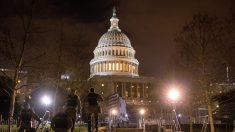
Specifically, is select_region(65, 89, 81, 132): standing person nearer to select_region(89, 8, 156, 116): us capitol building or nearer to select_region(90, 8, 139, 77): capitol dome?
select_region(89, 8, 156, 116): us capitol building

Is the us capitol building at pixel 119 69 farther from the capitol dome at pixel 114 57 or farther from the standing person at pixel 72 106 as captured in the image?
the standing person at pixel 72 106

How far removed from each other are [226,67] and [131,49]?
149 metres

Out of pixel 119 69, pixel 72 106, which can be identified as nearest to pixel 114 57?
pixel 119 69

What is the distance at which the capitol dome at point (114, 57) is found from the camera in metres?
168

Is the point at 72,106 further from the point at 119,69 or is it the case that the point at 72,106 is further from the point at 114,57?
the point at 114,57

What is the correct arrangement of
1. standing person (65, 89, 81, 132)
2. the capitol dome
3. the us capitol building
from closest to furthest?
standing person (65, 89, 81, 132) < the us capitol building < the capitol dome

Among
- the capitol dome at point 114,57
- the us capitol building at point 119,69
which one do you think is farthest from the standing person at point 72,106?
the capitol dome at point 114,57

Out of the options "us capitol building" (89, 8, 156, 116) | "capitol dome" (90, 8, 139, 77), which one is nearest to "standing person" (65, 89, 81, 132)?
"us capitol building" (89, 8, 156, 116)

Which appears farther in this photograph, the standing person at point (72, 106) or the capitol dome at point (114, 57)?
the capitol dome at point (114, 57)

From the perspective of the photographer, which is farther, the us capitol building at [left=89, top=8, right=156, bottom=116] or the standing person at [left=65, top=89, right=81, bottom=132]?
the us capitol building at [left=89, top=8, right=156, bottom=116]

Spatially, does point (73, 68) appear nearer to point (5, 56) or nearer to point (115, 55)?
point (5, 56)

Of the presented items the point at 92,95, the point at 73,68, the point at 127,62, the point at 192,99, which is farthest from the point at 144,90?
Answer: the point at 92,95

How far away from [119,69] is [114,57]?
5.69 meters

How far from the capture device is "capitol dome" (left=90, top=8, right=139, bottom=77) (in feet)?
551
